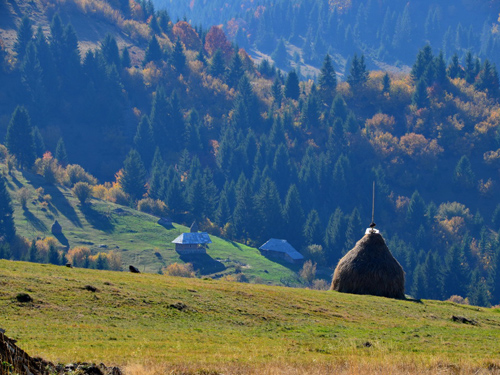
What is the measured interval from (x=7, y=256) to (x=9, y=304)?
405ft

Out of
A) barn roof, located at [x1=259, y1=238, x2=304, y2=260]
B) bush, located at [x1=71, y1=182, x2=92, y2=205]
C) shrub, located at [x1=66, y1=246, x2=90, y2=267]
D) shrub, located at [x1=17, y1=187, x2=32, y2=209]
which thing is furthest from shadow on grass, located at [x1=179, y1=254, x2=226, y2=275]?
shrub, located at [x1=17, y1=187, x2=32, y2=209]

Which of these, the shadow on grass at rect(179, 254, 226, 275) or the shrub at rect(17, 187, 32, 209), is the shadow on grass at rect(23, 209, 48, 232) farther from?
the shadow on grass at rect(179, 254, 226, 275)

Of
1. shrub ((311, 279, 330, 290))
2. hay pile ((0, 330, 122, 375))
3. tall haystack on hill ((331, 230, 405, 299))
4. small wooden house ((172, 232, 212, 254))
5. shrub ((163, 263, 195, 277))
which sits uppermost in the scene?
small wooden house ((172, 232, 212, 254))

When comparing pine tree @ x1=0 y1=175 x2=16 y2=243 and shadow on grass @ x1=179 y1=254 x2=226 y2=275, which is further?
pine tree @ x1=0 y1=175 x2=16 y2=243

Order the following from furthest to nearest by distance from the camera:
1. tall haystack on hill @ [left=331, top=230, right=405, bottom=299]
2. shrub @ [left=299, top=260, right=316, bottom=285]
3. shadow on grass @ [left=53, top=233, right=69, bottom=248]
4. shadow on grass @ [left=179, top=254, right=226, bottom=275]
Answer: shrub @ [left=299, top=260, right=316, bottom=285] → shadow on grass @ [left=179, top=254, right=226, bottom=275] → shadow on grass @ [left=53, top=233, right=69, bottom=248] → tall haystack on hill @ [left=331, top=230, right=405, bottom=299]

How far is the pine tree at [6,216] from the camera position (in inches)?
6924

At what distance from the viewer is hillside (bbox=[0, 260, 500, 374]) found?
23906 mm

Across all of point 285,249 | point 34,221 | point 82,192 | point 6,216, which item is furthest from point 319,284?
point 6,216

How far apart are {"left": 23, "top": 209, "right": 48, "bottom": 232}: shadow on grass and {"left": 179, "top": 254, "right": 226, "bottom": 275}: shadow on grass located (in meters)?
32.1

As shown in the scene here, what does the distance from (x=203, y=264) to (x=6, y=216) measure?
4695 centimetres

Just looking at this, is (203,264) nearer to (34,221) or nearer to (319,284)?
(319,284)

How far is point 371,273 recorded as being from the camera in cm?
5053

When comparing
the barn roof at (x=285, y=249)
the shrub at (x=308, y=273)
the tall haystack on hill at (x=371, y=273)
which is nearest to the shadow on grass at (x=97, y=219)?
the barn roof at (x=285, y=249)

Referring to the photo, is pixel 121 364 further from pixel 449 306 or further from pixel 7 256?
pixel 7 256
